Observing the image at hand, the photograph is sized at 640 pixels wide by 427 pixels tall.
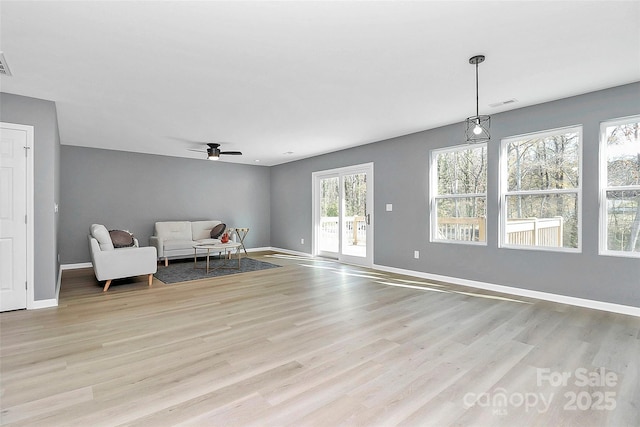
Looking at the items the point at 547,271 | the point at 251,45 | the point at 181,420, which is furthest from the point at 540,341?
the point at 251,45

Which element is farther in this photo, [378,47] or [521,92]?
[521,92]

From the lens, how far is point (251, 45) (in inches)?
102

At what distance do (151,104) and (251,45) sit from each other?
7.07 feet

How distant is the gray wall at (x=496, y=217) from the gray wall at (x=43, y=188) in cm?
497

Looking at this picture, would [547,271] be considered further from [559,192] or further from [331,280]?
[331,280]

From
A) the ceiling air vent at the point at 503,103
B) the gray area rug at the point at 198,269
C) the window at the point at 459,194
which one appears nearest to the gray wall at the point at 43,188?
the gray area rug at the point at 198,269

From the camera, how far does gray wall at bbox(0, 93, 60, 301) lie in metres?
3.75

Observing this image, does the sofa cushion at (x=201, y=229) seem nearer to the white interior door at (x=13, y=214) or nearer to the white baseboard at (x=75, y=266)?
the white baseboard at (x=75, y=266)

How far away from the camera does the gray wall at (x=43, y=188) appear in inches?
148

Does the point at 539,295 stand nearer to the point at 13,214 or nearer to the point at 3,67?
the point at 3,67

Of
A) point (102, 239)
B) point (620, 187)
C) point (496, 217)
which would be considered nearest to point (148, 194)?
point (102, 239)

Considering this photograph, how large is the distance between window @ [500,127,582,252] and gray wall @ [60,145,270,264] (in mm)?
6475

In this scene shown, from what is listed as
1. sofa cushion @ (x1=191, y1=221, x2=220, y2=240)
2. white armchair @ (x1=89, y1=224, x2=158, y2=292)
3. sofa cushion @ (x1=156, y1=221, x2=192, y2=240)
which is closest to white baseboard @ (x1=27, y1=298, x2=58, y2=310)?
white armchair @ (x1=89, y1=224, x2=158, y2=292)

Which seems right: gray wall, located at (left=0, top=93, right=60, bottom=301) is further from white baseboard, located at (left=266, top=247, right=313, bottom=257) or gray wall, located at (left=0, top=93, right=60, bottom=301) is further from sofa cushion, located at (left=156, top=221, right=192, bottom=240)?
white baseboard, located at (left=266, top=247, right=313, bottom=257)
